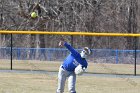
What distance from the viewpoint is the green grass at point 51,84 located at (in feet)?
45.2

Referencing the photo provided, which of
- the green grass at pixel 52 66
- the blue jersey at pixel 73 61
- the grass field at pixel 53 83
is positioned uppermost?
the blue jersey at pixel 73 61

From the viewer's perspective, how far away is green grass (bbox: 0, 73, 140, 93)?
13766mm

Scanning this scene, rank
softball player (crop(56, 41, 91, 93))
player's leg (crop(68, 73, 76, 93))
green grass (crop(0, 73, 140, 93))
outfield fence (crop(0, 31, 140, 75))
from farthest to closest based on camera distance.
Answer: outfield fence (crop(0, 31, 140, 75)) → green grass (crop(0, 73, 140, 93)) → player's leg (crop(68, 73, 76, 93)) → softball player (crop(56, 41, 91, 93))

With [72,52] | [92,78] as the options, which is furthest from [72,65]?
[92,78]

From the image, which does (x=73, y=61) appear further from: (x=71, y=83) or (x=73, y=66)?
(x=71, y=83)

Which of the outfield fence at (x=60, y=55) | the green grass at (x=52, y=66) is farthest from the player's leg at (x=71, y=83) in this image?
the outfield fence at (x=60, y=55)

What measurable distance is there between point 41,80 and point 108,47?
936 centimetres

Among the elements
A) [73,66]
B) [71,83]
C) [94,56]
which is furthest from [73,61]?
[94,56]

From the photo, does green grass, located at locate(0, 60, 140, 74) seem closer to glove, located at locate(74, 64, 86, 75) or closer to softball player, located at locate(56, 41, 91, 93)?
softball player, located at locate(56, 41, 91, 93)

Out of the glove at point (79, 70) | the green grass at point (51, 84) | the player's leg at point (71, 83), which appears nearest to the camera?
the glove at point (79, 70)

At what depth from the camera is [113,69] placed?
22172 millimetres

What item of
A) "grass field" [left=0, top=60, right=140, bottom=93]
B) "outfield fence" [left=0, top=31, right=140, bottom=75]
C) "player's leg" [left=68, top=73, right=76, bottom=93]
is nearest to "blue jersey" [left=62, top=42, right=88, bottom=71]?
"player's leg" [left=68, top=73, right=76, bottom=93]

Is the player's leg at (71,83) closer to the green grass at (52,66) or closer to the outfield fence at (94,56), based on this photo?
the green grass at (52,66)

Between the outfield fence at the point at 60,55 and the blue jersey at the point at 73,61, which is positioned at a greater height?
the blue jersey at the point at 73,61
